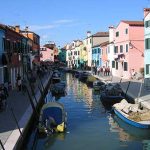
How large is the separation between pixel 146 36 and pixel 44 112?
24.5m

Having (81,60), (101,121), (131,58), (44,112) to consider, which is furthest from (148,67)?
(81,60)

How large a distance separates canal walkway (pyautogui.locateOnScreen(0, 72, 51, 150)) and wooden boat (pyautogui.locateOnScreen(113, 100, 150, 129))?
6148 mm

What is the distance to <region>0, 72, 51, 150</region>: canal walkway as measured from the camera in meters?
20.2

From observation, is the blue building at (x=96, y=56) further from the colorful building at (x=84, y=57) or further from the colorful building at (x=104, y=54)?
the colorful building at (x=84, y=57)

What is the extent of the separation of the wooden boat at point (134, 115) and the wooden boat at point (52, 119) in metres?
4.11

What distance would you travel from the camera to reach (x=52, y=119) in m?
25.9

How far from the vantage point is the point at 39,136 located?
82.4 ft

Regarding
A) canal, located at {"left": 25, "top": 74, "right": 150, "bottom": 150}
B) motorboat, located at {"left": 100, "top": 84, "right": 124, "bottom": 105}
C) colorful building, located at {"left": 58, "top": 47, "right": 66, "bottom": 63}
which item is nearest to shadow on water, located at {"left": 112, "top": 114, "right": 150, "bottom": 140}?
canal, located at {"left": 25, "top": 74, "right": 150, "bottom": 150}

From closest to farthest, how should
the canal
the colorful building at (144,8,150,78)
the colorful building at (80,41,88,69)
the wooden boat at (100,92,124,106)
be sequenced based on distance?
the canal < the wooden boat at (100,92,124,106) < the colorful building at (144,8,150,78) < the colorful building at (80,41,88,69)

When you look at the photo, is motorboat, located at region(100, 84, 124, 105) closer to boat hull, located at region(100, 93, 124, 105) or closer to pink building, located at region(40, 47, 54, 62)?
boat hull, located at region(100, 93, 124, 105)

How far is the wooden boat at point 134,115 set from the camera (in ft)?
81.7

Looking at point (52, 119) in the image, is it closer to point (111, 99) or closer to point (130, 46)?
point (111, 99)

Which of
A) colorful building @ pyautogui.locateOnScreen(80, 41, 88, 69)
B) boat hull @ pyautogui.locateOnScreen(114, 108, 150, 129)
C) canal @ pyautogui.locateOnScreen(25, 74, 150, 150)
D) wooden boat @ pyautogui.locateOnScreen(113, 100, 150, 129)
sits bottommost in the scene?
canal @ pyautogui.locateOnScreen(25, 74, 150, 150)

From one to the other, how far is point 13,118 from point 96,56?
6520 cm
